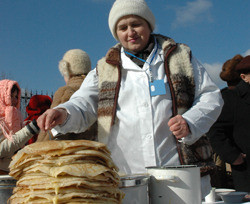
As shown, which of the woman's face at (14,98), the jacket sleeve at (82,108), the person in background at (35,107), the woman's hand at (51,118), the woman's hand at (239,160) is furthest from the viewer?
the person in background at (35,107)

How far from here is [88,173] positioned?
863 millimetres

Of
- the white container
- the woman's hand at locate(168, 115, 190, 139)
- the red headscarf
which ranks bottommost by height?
the white container

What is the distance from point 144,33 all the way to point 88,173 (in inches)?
52.5

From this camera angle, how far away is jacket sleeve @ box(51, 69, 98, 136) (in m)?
1.68

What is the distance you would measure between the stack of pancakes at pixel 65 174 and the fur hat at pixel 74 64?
2297mm

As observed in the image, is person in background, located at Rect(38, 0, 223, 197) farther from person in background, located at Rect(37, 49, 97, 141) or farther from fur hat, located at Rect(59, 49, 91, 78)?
fur hat, located at Rect(59, 49, 91, 78)

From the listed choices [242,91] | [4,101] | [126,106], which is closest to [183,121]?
[126,106]

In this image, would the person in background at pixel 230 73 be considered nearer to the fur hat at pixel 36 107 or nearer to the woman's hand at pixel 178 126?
the fur hat at pixel 36 107

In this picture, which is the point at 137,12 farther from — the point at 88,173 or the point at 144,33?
the point at 88,173

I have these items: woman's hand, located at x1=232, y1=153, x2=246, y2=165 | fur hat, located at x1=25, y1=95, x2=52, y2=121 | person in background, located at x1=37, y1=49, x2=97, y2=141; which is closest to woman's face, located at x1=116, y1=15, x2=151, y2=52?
person in background, located at x1=37, y1=49, x2=97, y2=141

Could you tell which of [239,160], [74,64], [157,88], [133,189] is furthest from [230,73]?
[133,189]

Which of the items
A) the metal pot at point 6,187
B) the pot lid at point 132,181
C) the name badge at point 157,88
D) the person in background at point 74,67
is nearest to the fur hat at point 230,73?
the person in background at point 74,67

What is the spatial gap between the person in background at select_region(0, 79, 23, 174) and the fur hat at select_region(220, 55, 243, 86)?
8.58ft

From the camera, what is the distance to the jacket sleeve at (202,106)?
1555 mm
